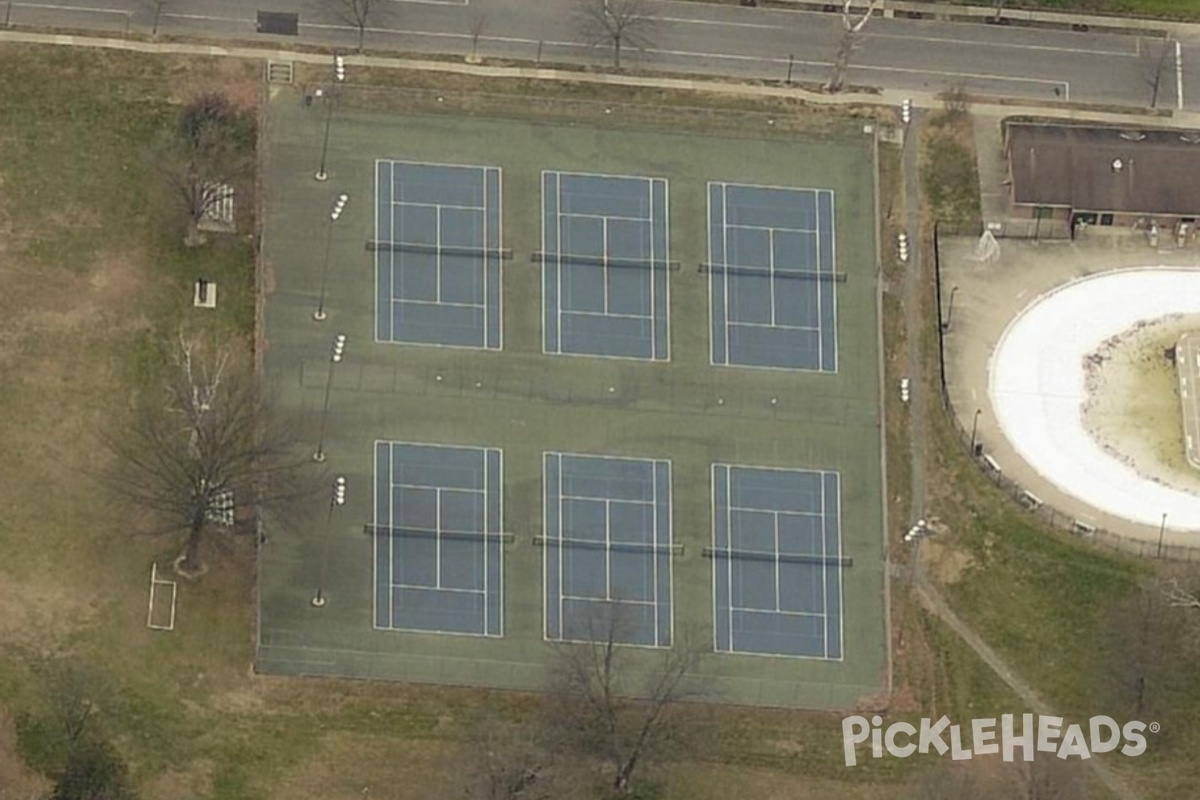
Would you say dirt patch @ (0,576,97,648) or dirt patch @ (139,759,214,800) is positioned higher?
dirt patch @ (0,576,97,648)

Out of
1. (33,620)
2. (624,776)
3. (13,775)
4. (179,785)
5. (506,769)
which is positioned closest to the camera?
(13,775)

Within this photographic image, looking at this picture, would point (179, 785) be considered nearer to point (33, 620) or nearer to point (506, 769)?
point (33, 620)

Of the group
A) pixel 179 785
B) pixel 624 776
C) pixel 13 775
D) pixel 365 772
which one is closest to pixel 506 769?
pixel 624 776

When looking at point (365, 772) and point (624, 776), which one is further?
point (624, 776)

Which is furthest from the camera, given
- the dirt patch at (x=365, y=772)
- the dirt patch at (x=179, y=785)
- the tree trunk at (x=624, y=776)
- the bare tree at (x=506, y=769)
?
the tree trunk at (x=624, y=776)

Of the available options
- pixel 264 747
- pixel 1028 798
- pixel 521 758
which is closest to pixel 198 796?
pixel 264 747

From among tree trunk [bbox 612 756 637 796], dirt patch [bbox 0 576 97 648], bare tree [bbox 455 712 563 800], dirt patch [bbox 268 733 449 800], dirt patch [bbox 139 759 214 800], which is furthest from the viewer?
tree trunk [bbox 612 756 637 796]

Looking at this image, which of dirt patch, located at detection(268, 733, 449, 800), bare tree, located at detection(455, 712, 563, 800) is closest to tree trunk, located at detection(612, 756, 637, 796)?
bare tree, located at detection(455, 712, 563, 800)

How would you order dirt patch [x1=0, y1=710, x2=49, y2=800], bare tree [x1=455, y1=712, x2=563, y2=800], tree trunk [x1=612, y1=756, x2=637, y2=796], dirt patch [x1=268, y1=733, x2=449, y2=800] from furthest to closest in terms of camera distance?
tree trunk [x1=612, y1=756, x2=637, y2=796]
dirt patch [x1=268, y1=733, x2=449, y2=800]
bare tree [x1=455, y1=712, x2=563, y2=800]
dirt patch [x1=0, y1=710, x2=49, y2=800]

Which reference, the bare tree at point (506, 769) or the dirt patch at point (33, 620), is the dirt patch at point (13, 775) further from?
the bare tree at point (506, 769)

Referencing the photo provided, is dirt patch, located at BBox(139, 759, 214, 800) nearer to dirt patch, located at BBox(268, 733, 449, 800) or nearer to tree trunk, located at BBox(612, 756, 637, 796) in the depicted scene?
dirt patch, located at BBox(268, 733, 449, 800)

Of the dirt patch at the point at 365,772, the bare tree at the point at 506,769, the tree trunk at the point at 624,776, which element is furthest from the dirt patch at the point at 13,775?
the tree trunk at the point at 624,776
